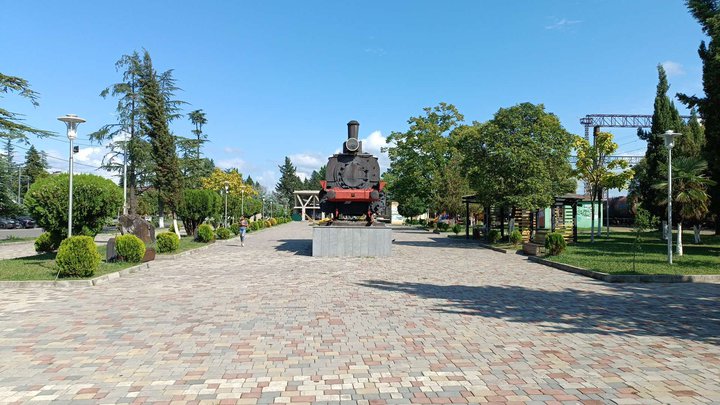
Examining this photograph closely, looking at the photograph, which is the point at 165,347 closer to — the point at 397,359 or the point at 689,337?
the point at 397,359

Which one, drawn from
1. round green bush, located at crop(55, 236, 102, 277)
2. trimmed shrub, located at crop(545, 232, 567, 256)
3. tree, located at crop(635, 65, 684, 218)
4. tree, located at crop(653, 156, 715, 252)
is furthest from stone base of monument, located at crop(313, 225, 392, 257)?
tree, located at crop(635, 65, 684, 218)

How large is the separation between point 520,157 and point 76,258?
18.9 meters

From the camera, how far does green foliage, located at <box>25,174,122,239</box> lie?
621 inches

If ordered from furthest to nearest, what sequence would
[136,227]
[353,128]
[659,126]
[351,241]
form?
[659,126]
[353,128]
[351,241]
[136,227]

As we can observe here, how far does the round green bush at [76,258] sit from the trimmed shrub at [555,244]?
16043mm

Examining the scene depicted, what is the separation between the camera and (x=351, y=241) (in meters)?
19.6

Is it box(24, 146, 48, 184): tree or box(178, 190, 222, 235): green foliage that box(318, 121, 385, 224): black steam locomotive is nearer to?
box(178, 190, 222, 235): green foliage

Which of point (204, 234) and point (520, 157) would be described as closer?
point (520, 157)

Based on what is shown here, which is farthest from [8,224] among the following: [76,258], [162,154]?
[76,258]

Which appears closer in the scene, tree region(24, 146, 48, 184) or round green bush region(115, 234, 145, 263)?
round green bush region(115, 234, 145, 263)

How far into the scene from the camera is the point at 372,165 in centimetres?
2170

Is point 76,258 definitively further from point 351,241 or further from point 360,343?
point 351,241

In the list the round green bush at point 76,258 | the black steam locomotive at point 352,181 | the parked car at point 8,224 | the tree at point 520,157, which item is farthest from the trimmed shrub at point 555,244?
the parked car at point 8,224

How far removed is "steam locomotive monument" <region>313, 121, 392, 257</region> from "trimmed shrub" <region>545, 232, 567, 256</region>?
21.3 feet
